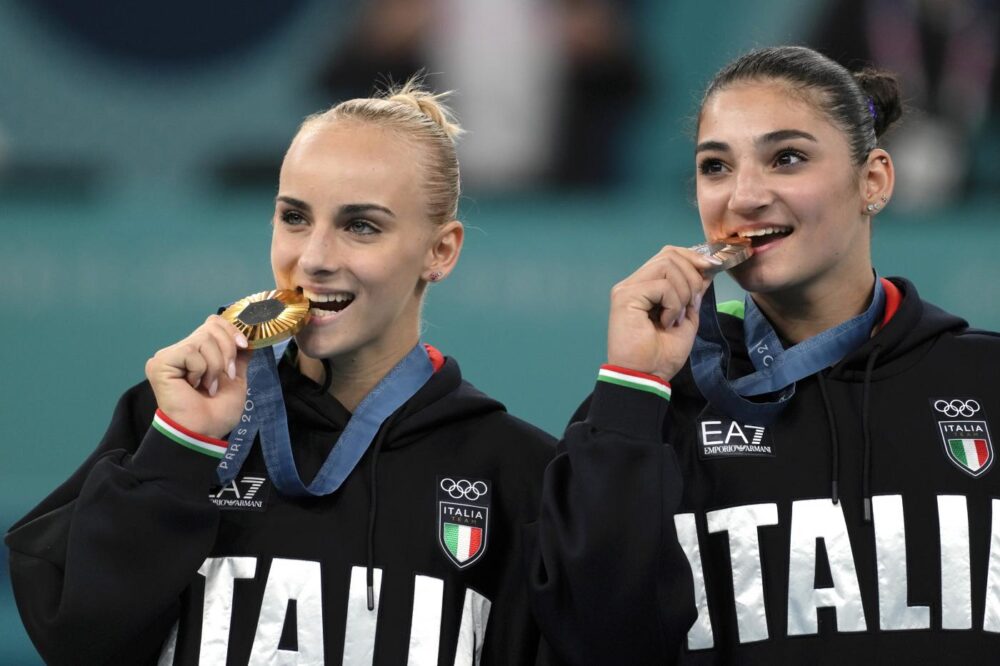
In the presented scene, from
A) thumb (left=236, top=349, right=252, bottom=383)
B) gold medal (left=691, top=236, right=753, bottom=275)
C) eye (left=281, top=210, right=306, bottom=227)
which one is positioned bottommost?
thumb (left=236, top=349, right=252, bottom=383)

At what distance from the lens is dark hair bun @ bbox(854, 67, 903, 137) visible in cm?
246

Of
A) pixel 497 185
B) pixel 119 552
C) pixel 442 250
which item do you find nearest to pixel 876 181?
pixel 442 250

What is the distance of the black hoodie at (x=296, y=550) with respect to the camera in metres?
2.08

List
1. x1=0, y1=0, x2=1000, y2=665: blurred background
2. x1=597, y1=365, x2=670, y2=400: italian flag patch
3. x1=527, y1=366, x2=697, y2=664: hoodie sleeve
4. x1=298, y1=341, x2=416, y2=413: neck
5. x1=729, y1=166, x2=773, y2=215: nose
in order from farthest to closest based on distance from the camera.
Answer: x1=0, y1=0, x2=1000, y2=665: blurred background, x1=298, y1=341, x2=416, y2=413: neck, x1=729, y1=166, x2=773, y2=215: nose, x1=597, y1=365, x2=670, y2=400: italian flag patch, x1=527, y1=366, x2=697, y2=664: hoodie sleeve

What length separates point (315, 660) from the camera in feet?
7.02

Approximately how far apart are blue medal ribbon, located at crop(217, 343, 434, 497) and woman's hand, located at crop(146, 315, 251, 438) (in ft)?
0.15

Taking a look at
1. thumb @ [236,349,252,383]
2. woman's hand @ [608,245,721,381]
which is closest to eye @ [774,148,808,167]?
woman's hand @ [608,245,721,381]


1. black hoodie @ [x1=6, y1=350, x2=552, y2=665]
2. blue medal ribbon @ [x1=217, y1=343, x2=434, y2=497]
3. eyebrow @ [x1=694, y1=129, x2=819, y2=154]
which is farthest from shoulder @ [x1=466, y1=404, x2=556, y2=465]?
eyebrow @ [x1=694, y1=129, x2=819, y2=154]

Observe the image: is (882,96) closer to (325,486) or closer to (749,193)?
(749,193)

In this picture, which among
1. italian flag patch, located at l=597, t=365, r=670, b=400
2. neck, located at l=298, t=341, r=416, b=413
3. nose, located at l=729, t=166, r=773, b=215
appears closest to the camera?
italian flag patch, located at l=597, t=365, r=670, b=400

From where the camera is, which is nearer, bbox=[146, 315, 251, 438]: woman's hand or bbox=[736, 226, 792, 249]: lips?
bbox=[146, 315, 251, 438]: woman's hand

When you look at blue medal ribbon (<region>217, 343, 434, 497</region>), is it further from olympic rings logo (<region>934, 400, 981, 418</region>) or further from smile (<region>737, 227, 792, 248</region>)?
olympic rings logo (<region>934, 400, 981, 418</region>)

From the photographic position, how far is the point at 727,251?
88.3 inches

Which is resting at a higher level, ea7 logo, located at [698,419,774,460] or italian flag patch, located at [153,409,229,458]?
ea7 logo, located at [698,419,774,460]
